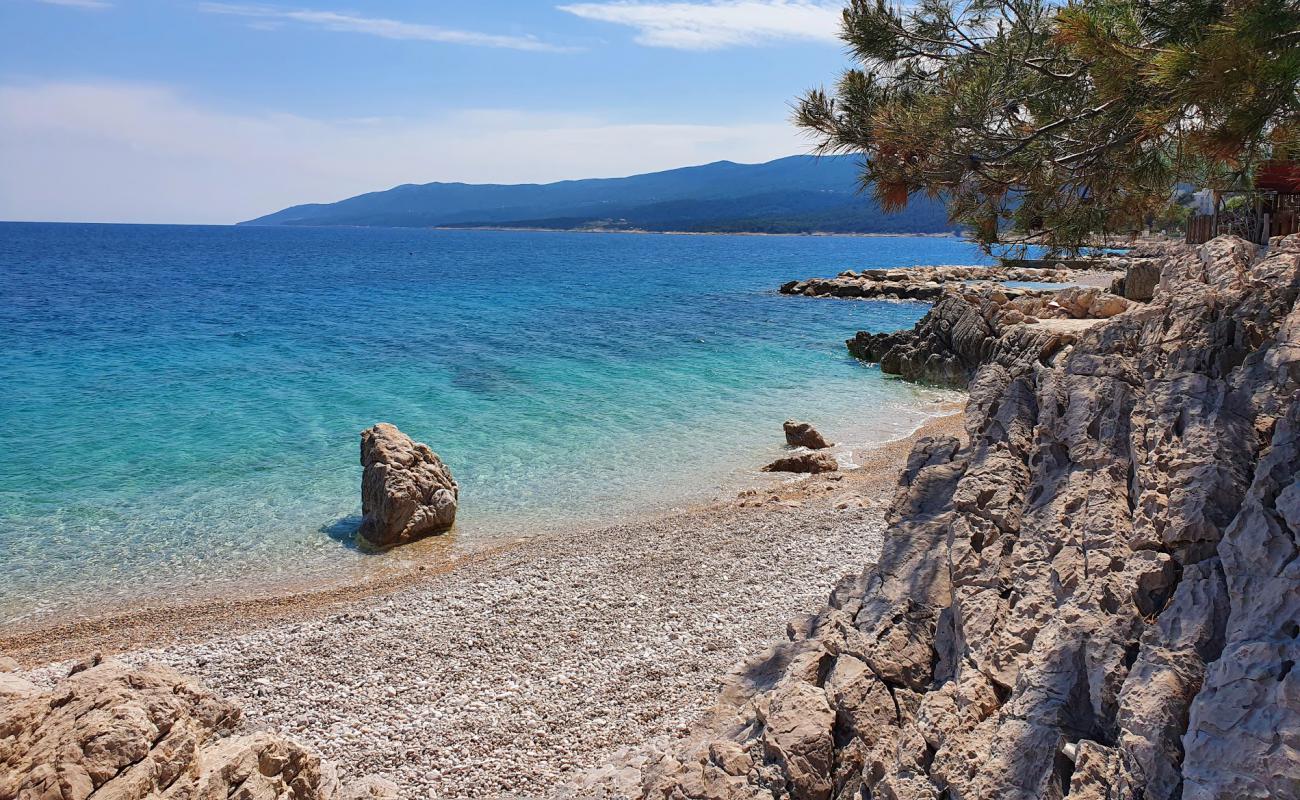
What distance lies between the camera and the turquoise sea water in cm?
1494

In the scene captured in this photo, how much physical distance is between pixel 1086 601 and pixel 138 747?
6.36m

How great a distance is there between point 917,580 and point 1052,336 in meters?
2.33

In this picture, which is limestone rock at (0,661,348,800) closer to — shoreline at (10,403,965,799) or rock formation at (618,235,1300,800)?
shoreline at (10,403,965,799)

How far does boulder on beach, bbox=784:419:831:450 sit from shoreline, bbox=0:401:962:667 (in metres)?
5.96

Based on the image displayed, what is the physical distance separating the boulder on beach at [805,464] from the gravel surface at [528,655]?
453 cm

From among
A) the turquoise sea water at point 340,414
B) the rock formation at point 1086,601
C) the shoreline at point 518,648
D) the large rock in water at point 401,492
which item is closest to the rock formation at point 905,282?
the turquoise sea water at point 340,414

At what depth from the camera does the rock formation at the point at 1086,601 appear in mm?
4020

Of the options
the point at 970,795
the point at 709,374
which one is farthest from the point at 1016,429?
the point at 709,374

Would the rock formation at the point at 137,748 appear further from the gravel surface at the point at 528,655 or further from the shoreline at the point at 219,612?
the shoreline at the point at 219,612

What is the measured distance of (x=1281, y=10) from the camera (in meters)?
6.35

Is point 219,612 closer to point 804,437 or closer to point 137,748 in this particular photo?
point 137,748

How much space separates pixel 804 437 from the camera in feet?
68.1

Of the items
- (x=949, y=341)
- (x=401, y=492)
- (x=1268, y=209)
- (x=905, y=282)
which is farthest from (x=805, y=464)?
(x=905, y=282)

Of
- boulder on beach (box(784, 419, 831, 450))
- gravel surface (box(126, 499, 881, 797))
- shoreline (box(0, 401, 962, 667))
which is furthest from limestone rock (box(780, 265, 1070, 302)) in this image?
gravel surface (box(126, 499, 881, 797))
